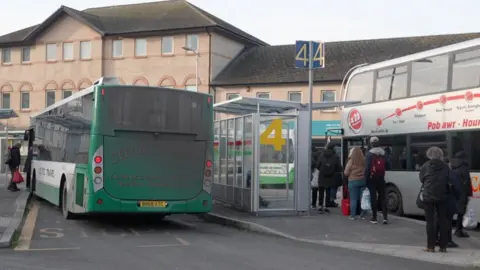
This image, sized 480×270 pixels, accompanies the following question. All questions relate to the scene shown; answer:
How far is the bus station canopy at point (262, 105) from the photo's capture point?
49.6 feet

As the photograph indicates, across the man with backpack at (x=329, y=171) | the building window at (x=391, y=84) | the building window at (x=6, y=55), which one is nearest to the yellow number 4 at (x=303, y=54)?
the man with backpack at (x=329, y=171)

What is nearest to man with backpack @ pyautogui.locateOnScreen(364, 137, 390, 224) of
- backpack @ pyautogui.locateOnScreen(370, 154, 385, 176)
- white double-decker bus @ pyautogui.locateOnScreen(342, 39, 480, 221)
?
backpack @ pyautogui.locateOnScreen(370, 154, 385, 176)

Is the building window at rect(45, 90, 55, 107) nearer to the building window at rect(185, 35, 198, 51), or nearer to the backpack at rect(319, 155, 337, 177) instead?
the building window at rect(185, 35, 198, 51)

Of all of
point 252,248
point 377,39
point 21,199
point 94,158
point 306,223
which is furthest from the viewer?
point 377,39

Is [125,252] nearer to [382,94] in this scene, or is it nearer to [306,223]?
[306,223]

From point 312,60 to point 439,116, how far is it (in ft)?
10.8

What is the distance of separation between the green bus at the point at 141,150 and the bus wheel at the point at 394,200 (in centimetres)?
564

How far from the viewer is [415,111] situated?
15.3 metres

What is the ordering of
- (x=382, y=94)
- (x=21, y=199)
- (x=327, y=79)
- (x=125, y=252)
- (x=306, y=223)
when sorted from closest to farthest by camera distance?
(x=125, y=252) < (x=306, y=223) < (x=382, y=94) < (x=21, y=199) < (x=327, y=79)

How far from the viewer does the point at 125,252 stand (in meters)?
9.94

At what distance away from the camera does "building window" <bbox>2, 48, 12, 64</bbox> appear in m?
52.8

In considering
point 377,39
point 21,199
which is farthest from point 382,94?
point 377,39

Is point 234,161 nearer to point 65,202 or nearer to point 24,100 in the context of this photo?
point 65,202

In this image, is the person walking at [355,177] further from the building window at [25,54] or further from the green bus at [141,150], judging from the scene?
the building window at [25,54]
